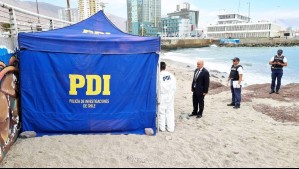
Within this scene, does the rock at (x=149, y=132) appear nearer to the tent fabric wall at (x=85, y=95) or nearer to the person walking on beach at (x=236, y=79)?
the tent fabric wall at (x=85, y=95)

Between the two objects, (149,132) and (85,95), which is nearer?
(85,95)

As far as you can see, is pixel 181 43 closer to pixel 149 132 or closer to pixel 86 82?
pixel 149 132

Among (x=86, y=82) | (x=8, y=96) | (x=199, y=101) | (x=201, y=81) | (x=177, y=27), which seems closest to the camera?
(x=8, y=96)

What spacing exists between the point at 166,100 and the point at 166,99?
0.02 m

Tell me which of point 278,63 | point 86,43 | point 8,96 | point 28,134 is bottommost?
point 28,134

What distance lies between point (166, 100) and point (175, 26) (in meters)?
126

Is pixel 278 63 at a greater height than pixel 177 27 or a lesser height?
lesser

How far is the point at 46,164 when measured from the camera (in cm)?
414

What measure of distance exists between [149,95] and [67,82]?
1781 mm

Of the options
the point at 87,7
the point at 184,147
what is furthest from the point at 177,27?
the point at 184,147

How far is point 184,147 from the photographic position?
4.95 metres

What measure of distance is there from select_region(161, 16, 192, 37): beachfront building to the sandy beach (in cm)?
12129

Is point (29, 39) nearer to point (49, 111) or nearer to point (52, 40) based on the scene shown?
point (52, 40)

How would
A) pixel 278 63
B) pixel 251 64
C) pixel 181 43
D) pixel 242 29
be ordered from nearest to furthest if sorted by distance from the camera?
pixel 278 63
pixel 251 64
pixel 181 43
pixel 242 29
